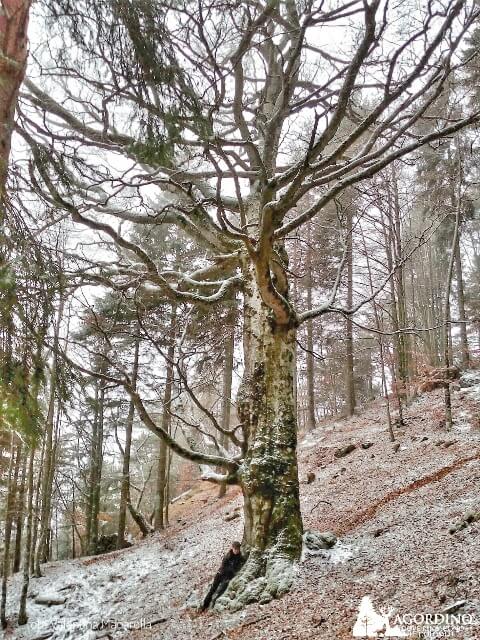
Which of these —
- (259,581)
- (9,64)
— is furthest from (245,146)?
(259,581)

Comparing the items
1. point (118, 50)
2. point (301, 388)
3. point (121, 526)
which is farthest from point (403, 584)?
point (301, 388)

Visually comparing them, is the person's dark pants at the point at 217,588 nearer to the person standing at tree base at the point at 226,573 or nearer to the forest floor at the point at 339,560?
the person standing at tree base at the point at 226,573

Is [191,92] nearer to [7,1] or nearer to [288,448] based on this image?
[7,1]

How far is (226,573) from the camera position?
4.46 meters

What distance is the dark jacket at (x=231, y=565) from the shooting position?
174 inches

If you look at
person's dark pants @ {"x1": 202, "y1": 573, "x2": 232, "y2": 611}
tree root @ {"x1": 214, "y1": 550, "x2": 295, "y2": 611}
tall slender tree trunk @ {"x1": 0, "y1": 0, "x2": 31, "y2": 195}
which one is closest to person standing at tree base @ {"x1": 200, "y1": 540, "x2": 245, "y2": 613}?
person's dark pants @ {"x1": 202, "y1": 573, "x2": 232, "y2": 611}

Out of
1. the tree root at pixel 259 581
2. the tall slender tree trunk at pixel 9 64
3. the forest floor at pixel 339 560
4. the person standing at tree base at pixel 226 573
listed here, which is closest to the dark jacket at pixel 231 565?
the person standing at tree base at pixel 226 573

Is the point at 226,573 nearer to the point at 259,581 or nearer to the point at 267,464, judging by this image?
the point at 259,581

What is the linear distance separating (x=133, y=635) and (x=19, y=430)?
3.67 metres

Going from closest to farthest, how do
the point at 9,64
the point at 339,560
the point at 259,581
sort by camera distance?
the point at 9,64, the point at 259,581, the point at 339,560

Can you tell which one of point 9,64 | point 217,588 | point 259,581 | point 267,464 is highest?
point 9,64

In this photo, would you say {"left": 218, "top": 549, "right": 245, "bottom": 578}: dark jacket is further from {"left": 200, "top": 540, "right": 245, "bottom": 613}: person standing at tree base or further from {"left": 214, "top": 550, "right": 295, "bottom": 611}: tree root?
{"left": 214, "top": 550, "right": 295, "bottom": 611}: tree root

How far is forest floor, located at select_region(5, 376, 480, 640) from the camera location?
3377 mm

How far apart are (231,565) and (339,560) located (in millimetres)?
1122
